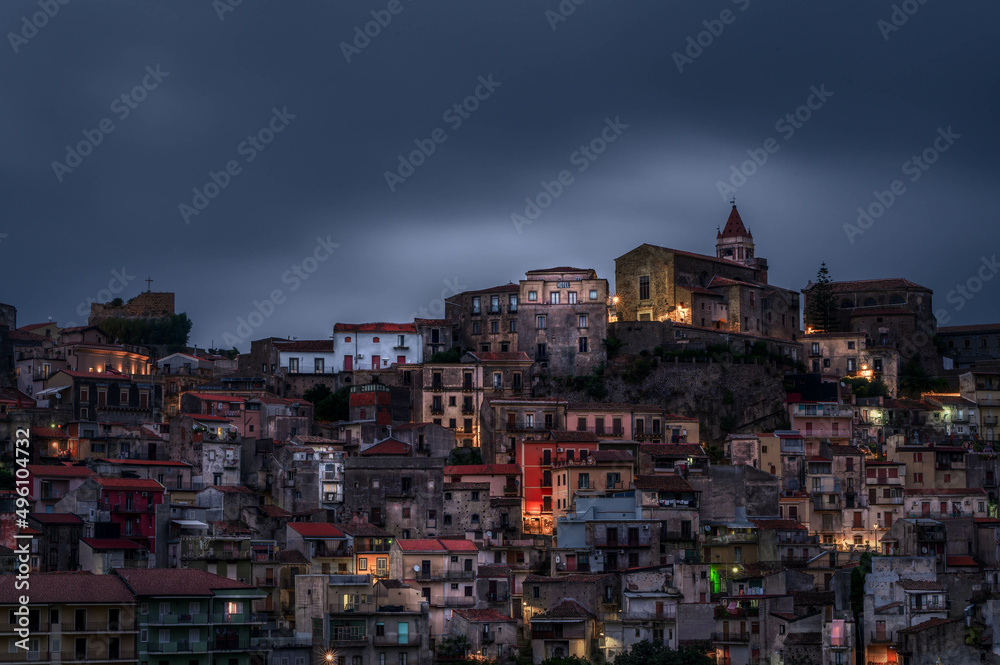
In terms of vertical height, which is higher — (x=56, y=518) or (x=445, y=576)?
(x=56, y=518)

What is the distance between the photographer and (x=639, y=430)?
94312mm

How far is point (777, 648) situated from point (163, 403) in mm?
45398

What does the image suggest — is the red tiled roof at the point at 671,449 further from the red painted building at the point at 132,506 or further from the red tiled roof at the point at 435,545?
the red painted building at the point at 132,506

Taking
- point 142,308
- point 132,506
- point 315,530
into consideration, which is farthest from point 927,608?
point 142,308

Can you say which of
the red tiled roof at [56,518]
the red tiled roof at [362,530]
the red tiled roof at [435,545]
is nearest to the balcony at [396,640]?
the red tiled roof at [435,545]

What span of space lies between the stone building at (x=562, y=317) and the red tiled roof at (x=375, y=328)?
881 cm

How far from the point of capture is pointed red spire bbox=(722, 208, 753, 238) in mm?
140875

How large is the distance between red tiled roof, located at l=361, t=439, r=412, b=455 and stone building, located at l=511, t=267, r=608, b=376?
16.2 metres

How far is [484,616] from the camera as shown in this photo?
7375cm

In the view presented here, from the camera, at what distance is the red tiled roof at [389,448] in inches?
3514

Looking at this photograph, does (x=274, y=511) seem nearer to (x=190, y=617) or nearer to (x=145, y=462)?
(x=145, y=462)

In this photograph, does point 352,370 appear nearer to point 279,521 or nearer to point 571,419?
point 571,419

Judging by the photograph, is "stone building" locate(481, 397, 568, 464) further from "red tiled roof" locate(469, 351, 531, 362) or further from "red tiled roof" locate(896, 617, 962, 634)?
"red tiled roof" locate(896, 617, 962, 634)

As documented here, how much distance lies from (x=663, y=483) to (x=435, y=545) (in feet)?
42.3
